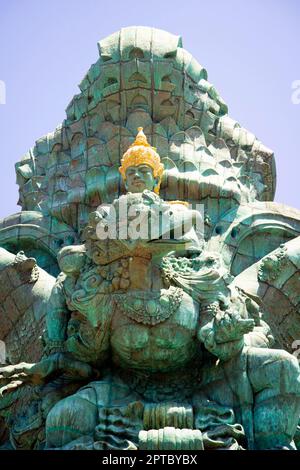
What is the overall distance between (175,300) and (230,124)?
5.24 metres

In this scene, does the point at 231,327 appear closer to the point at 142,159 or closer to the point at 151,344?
the point at 151,344

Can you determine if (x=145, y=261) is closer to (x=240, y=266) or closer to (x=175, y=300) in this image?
(x=175, y=300)

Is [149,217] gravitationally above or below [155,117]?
below

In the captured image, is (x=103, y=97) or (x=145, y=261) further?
(x=103, y=97)

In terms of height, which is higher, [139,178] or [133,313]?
[139,178]

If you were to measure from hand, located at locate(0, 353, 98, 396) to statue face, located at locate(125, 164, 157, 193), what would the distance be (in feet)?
7.74

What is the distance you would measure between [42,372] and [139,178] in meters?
2.80

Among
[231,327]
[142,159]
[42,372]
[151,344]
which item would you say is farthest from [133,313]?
[142,159]

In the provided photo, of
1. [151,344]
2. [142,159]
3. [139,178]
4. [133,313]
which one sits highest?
[142,159]

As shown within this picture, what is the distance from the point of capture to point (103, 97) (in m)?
18.4

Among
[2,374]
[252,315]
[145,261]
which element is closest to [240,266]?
[252,315]

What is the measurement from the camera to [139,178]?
15.9 m
